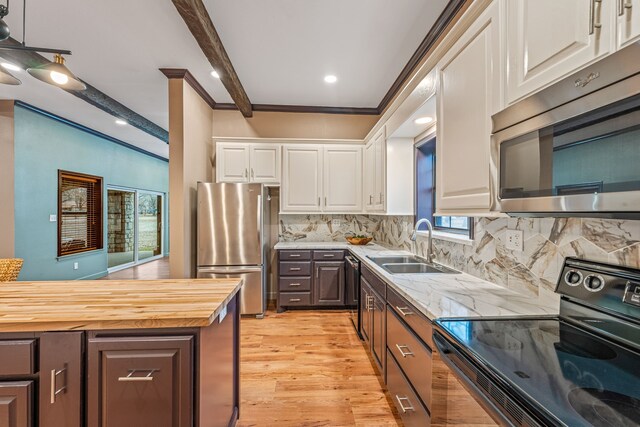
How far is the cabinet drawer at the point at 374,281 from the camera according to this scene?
2053mm

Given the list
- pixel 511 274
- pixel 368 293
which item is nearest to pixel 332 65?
pixel 368 293

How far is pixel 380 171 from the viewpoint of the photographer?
3266mm

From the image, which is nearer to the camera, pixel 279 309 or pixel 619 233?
pixel 619 233

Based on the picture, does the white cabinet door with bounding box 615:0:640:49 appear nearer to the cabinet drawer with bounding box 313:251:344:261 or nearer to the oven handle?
the oven handle

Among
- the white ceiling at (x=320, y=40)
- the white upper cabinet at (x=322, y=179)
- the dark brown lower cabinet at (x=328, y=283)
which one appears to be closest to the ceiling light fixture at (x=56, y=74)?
the white ceiling at (x=320, y=40)

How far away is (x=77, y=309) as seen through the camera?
3.97 ft

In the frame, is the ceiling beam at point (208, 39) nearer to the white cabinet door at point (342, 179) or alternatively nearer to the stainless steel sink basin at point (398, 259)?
the white cabinet door at point (342, 179)

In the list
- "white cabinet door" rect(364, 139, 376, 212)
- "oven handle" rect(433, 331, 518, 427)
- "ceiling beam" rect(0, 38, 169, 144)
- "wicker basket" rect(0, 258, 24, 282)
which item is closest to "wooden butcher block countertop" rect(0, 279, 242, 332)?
"oven handle" rect(433, 331, 518, 427)

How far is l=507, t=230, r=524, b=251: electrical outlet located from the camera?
5.07ft

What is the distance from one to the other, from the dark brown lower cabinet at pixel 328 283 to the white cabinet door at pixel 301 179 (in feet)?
2.63

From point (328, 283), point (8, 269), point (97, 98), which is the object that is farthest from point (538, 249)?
point (97, 98)

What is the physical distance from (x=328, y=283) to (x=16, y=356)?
2.90m

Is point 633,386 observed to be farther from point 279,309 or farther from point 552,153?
point 279,309

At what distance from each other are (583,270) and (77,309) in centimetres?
Result: 206
